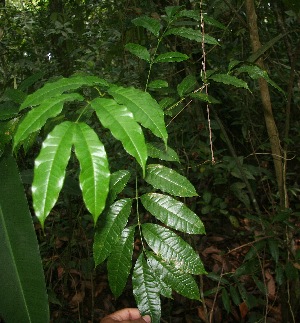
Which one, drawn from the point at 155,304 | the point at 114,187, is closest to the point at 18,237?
the point at 114,187

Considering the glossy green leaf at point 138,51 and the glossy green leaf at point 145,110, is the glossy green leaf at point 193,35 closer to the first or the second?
the glossy green leaf at point 138,51

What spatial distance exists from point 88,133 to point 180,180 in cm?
35

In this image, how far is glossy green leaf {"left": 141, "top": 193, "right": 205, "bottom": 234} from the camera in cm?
83

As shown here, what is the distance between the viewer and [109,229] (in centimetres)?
84

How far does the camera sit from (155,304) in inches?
31.6

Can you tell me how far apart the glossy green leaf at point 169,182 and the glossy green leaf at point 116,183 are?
0.06m

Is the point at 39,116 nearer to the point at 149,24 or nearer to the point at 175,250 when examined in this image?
the point at 175,250

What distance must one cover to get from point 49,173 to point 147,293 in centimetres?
42

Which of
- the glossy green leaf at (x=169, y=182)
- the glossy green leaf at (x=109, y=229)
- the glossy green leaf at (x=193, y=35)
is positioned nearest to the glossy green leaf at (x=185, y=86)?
the glossy green leaf at (x=193, y=35)

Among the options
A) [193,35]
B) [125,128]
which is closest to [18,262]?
[125,128]

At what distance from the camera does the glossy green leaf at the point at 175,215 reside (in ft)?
2.73

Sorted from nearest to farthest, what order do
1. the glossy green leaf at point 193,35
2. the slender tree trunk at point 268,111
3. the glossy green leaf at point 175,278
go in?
the glossy green leaf at point 175,278 → the glossy green leaf at point 193,35 → the slender tree trunk at point 268,111

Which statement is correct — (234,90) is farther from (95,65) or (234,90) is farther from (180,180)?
(180,180)

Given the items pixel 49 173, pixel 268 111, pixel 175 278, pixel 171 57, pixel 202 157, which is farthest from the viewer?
pixel 202 157
